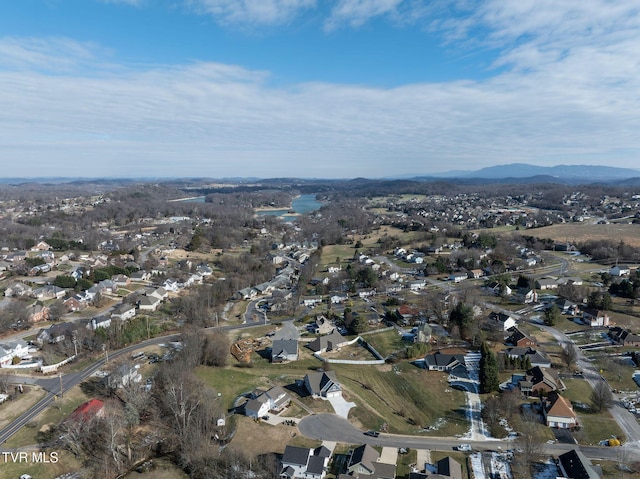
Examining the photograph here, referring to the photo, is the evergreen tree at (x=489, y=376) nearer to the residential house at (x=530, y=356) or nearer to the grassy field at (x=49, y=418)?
the residential house at (x=530, y=356)

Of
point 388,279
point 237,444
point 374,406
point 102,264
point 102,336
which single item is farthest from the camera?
point 102,264

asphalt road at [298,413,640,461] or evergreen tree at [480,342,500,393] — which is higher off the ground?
evergreen tree at [480,342,500,393]

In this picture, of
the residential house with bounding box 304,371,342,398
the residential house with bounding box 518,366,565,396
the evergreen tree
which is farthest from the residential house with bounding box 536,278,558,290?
the residential house with bounding box 304,371,342,398

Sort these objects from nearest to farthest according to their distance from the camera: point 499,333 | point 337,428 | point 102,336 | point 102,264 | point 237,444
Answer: point 237,444, point 337,428, point 102,336, point 499,333, point 102,264

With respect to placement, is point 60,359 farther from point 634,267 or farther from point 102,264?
point 634,267

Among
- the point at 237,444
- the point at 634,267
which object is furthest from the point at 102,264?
the point at 634,267

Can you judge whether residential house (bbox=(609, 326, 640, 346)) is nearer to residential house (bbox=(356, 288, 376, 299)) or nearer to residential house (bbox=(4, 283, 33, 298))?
residential house (bbox=(356, 288, 376, 299))
